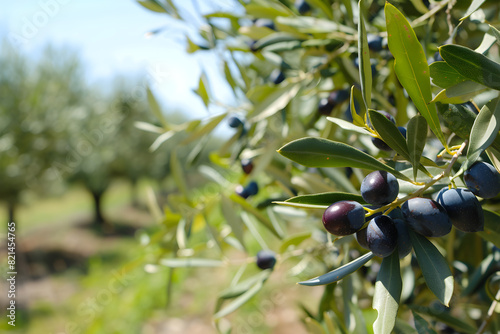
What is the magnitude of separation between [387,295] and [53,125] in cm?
813

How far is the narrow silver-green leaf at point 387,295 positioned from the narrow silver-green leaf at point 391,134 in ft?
0.33

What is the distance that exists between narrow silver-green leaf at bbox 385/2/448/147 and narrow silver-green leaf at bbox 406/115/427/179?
13 mm

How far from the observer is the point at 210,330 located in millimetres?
3326

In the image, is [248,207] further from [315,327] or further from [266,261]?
[315,327]

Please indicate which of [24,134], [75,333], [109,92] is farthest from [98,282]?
[109,92]

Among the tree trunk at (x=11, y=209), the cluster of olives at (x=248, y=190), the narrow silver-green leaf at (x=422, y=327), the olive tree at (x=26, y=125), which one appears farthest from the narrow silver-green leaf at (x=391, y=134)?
the tree trunk at (x=11, y=209)

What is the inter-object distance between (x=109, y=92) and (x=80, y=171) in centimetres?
262

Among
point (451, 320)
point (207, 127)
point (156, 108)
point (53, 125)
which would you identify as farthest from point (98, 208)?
point (451, 320)

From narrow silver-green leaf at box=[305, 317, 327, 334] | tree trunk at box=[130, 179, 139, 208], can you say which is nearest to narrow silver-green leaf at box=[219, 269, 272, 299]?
narrow silver-green leaf at box=[305, 317, 327, 334]

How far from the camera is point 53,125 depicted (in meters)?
7.40

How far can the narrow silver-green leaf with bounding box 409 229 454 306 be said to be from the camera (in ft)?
1.09

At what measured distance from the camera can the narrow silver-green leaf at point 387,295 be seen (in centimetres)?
34

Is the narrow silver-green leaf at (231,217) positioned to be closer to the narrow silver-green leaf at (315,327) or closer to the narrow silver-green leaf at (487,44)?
the narrow silver-green leaf at (315,327)

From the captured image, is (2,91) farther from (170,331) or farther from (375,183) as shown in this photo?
(375,183)
